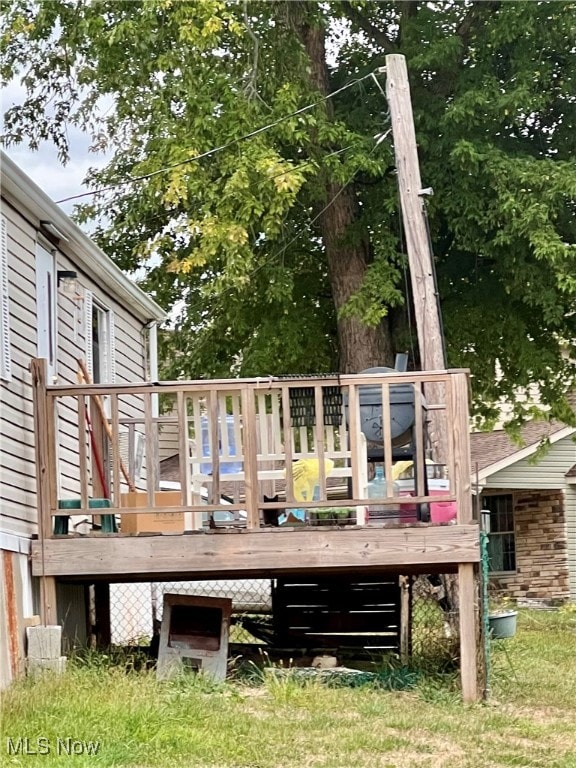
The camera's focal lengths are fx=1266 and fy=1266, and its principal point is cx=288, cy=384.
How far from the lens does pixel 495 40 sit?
1466 cm

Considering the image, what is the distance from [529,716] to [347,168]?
749cm

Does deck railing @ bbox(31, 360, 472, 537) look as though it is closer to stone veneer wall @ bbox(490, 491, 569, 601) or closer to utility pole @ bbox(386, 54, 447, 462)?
utility pole @ bbox(386, 54, 447, 462)

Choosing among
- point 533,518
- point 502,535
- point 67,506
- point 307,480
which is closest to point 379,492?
point 307,480

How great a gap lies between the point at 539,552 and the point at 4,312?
12.8 m

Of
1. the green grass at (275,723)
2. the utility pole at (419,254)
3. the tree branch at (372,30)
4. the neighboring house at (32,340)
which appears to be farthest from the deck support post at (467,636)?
the tree branch at (372,30)

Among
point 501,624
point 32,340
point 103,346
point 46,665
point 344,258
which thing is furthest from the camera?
point 344,258

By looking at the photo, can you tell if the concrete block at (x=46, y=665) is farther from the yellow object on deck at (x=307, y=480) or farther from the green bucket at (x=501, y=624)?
the green bucket at (x=501, y=624)

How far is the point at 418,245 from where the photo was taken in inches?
455

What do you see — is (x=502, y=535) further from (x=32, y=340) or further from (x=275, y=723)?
(x=275, y=723)

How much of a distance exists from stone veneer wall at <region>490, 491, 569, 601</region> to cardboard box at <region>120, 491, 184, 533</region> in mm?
11533

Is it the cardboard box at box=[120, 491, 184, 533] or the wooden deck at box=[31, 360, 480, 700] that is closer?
the wooden deck at box=[31, 360, 480, 700]

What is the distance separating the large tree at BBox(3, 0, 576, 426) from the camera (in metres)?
13.9

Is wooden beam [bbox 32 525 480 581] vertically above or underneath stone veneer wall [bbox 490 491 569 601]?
above

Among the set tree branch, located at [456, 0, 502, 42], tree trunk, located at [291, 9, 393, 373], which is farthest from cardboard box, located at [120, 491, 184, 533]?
tree branch, located at [456, 0, 502, 42]
